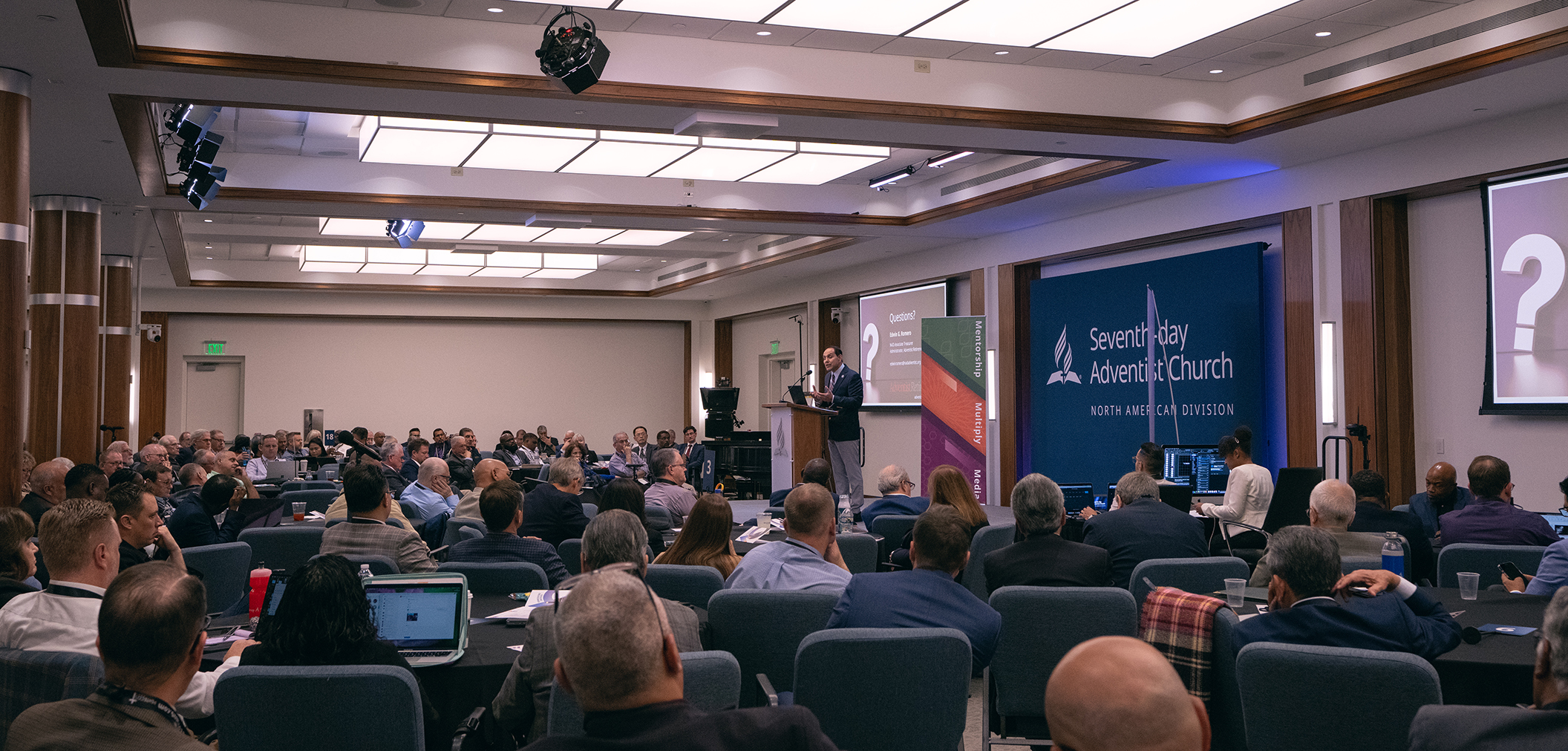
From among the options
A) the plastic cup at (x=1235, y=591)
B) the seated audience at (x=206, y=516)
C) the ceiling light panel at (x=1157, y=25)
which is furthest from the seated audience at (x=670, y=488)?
the ceiling light panel at (x=1157, y=25)

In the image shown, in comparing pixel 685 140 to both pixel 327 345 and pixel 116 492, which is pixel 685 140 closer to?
pixel 116 492

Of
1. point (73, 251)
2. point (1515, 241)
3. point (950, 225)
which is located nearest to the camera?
point (1515, 241)

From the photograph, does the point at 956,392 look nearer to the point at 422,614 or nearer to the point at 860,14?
the point at 860,14

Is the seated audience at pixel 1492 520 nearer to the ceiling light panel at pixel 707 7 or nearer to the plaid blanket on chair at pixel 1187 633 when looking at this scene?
the plaid blanket on chair at pixel 1187 633

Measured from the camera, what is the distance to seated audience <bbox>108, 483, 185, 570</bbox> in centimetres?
418

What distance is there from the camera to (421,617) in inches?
126

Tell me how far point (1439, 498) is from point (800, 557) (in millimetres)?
4434

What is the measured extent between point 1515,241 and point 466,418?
17.2 meters

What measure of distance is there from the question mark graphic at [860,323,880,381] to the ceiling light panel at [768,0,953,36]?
9.00m

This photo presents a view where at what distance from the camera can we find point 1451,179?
8.47 metres

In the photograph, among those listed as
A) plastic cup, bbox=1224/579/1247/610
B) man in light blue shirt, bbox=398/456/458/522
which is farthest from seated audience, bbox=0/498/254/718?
man in light blue shirt, bbox=398/456/458/522

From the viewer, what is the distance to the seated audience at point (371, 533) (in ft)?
14.3

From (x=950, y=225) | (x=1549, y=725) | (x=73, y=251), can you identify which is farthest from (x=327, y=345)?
(x=1549, y=725)

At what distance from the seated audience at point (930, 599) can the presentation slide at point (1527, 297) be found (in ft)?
21.8
